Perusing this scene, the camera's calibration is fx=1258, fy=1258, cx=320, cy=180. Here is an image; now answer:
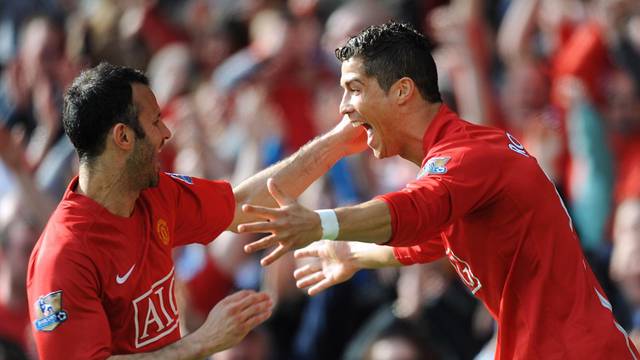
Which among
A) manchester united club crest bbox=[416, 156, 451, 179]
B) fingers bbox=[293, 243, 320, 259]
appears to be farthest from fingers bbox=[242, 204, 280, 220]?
fingers bbox=[293, 243, 320, 259]

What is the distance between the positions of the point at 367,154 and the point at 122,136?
13.6 ft

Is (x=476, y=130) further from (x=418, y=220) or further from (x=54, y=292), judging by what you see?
(x=54, y=292)

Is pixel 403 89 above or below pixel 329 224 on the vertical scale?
above

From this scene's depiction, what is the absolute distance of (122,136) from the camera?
5.27m

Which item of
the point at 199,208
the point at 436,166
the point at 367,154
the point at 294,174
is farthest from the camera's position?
the point at 367,154

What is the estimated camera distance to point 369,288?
339 inches

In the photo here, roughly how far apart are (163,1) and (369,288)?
5294 millimetres

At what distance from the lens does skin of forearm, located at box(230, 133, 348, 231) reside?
607cm

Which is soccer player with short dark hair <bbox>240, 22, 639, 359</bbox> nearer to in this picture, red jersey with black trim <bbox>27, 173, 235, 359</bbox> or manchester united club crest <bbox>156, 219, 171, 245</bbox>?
red jersey with black trim <bbox>27, 173, 235, 359</bbox>

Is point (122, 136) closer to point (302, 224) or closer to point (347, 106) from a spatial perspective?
point (347, 106)

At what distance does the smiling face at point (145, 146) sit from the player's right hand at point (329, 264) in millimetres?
892

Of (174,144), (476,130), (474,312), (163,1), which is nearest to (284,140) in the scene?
(174,144)

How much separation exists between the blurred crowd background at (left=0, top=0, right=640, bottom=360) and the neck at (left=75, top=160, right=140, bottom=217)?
253 centimetres

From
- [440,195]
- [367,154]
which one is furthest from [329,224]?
[367,154]
